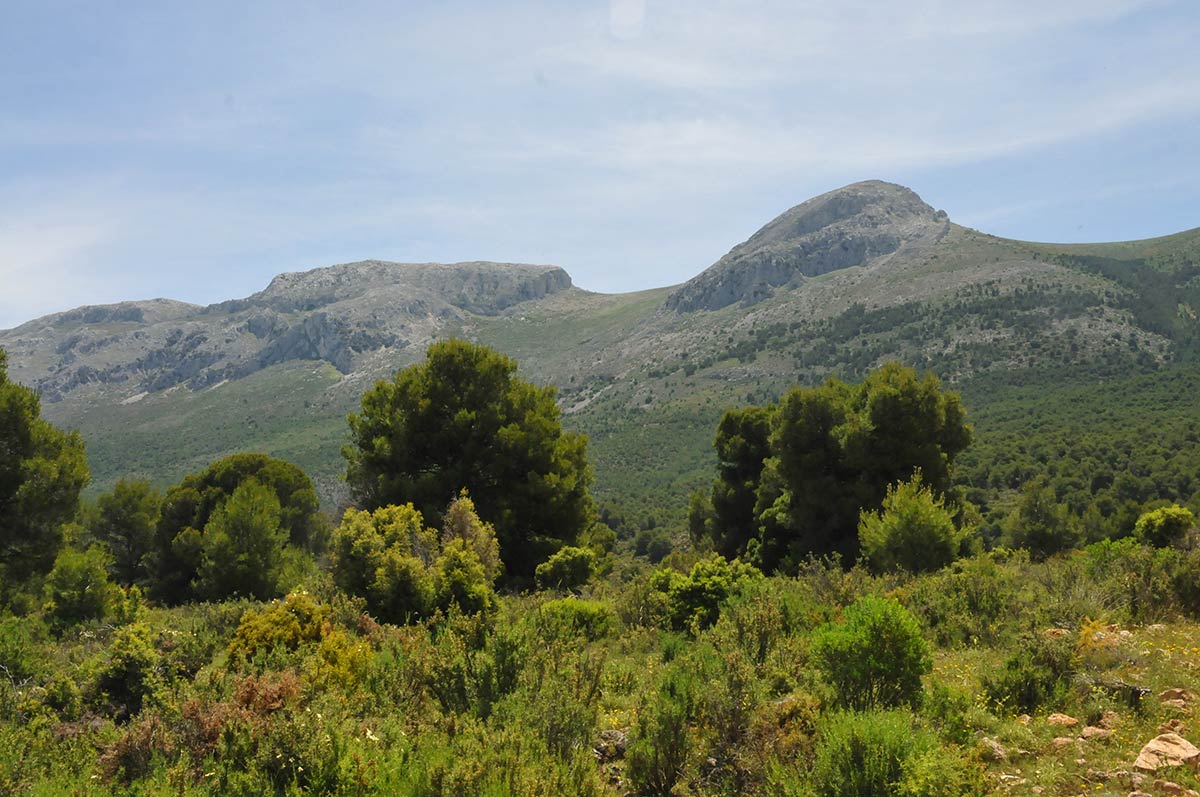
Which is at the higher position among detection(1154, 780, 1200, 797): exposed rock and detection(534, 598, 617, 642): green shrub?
detection(1154, 780, 1200, 797): exposed rock

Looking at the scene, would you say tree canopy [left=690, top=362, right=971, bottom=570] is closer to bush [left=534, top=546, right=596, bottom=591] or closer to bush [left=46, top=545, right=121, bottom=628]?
bush [left=534, top=546, right=596, bottom=591]

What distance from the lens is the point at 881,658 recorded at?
654 cm

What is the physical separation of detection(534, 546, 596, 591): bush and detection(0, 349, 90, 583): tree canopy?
39.7 feet

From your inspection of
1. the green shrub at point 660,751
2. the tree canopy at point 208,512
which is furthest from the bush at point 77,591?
the green shrub at point 660,751

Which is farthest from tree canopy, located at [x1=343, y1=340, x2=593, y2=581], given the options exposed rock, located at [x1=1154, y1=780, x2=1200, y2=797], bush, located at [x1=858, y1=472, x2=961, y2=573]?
exposed rock, located at [x1=1154, y1=780, x2=1200, y2=797]

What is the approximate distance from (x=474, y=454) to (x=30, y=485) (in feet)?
35.0

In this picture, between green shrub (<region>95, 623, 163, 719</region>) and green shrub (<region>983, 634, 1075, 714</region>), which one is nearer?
green shrub (<region>983, 634, 1075, 714</region>)

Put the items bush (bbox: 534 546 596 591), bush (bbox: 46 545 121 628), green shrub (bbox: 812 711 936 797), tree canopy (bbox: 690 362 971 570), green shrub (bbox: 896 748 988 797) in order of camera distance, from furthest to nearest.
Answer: tree canopy (bbox: 690 362 971 570), bush (bbox: 46 545 121 628), bush (bbox: 534 546 596 591), green shrub (bbox: 812 711 936 797), green shrub (bbox: 896 748 988 797)

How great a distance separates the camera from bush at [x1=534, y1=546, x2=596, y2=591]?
676 inches

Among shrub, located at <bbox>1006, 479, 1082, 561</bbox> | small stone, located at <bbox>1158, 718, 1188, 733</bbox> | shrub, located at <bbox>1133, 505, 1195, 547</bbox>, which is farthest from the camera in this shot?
shrub, located at <bbox>1006, 479, 1082, 561</bbox>

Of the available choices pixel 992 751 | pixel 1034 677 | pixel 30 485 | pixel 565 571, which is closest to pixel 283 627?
pixel 992 751

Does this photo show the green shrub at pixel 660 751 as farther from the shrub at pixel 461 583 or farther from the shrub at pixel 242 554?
the shrub at pixel 242 554

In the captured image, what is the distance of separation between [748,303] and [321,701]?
17860 cm

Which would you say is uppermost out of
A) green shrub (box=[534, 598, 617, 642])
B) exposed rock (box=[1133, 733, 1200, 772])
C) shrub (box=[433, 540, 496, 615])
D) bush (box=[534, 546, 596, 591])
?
exposed rock (box=[1133, 733, 1200, 772])
